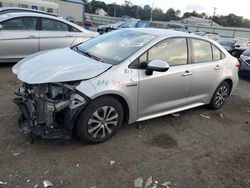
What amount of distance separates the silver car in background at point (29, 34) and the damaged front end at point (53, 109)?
156 inches

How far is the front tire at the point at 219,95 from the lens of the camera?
217 inches

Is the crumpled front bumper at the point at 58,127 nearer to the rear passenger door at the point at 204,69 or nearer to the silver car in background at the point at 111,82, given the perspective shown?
the silver car in background at the point at 111,82

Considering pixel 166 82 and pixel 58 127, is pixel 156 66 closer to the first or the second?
pixel 166 82

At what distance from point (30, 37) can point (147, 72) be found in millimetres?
4495

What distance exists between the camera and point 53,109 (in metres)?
3.40

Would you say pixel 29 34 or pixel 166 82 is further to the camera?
pixel 29 34

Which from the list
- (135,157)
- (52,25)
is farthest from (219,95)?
(52,25)

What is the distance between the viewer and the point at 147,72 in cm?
398

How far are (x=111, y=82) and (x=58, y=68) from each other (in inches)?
28.3

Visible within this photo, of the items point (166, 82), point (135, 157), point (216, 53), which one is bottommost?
point (135, 157)

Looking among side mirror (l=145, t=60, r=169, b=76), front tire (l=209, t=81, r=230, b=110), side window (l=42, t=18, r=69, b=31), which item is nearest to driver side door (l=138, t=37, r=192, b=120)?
side mirror (l=145, t=60, r=169, b=76)

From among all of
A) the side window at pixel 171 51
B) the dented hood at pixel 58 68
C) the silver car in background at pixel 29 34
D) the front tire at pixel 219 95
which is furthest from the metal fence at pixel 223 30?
the dented hood at pixel 58 68

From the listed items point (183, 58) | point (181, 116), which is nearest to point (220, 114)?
point (181, 116)

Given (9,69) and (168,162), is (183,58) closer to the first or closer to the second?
(168,162)
